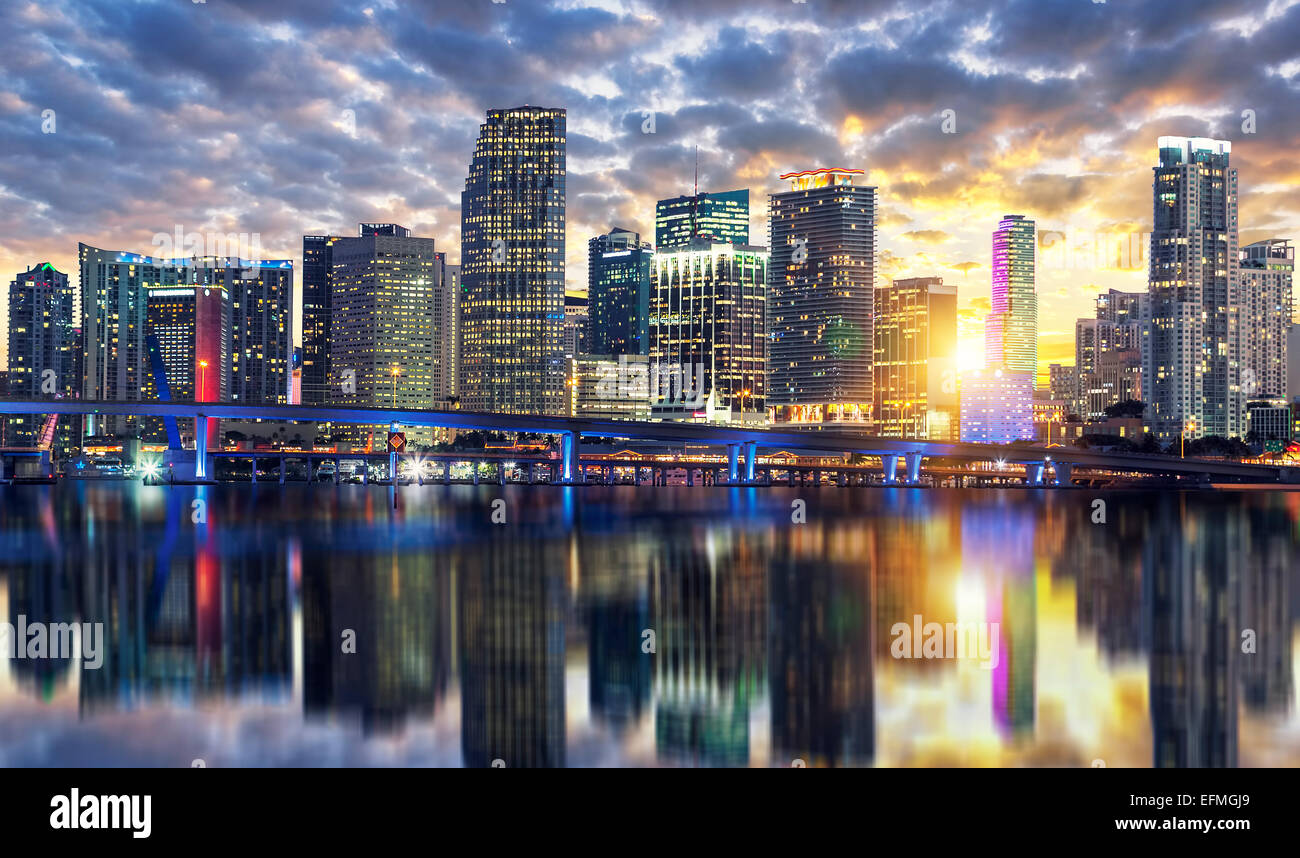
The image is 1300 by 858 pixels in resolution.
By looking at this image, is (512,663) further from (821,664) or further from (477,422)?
(477,422)

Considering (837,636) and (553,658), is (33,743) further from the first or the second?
(837,636)

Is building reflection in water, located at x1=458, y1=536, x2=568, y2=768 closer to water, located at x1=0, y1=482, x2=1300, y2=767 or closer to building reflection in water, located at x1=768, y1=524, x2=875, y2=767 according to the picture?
water, located at x1=0, y1=482, x2=1300, y2=767

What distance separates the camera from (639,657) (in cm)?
2850

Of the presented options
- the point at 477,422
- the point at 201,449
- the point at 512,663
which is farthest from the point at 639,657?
the point at 201,449

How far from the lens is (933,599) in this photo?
41.0 meters

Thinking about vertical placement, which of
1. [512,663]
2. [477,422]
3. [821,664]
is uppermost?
[477,422]

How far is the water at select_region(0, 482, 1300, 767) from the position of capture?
19859 mm

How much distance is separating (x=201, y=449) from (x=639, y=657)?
169m

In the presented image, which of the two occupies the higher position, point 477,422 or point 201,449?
point 477,422

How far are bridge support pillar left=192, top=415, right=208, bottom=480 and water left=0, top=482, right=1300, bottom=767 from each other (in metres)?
119

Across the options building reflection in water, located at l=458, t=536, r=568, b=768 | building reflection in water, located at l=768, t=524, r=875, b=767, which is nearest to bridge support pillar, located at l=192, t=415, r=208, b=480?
building reflection in water, located at l=458, t=536, r=568, b=768
